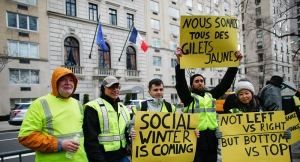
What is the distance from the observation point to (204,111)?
3699mm

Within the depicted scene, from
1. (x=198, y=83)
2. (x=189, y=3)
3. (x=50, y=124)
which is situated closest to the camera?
(x=50, y=124)

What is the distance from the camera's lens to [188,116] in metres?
3.57

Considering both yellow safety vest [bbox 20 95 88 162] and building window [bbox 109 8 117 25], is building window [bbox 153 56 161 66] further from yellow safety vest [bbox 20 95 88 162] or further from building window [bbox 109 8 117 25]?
yellow safety vest [bbox 20 95 88 162]

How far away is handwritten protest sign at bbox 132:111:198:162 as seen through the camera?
3.32m

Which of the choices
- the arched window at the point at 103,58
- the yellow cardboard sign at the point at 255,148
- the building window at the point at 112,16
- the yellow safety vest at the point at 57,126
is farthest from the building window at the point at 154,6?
the yellow safety vest at the point at 57,126

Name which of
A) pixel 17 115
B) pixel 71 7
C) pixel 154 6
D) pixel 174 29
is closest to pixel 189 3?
pixel 174 29

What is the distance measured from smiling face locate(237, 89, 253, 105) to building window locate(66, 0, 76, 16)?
2509 cm

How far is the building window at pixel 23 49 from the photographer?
2124 centimetres

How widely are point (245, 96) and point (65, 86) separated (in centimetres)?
274

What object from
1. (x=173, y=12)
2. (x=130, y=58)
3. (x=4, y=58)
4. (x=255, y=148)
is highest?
(x=173, y=12)

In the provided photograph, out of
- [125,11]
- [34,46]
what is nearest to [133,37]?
[125,11]

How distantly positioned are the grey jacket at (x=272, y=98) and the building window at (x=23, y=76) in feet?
72.3

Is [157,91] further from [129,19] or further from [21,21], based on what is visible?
[129,19]

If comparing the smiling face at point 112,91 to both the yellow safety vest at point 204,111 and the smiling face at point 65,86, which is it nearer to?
the smiling face at point 65,86
